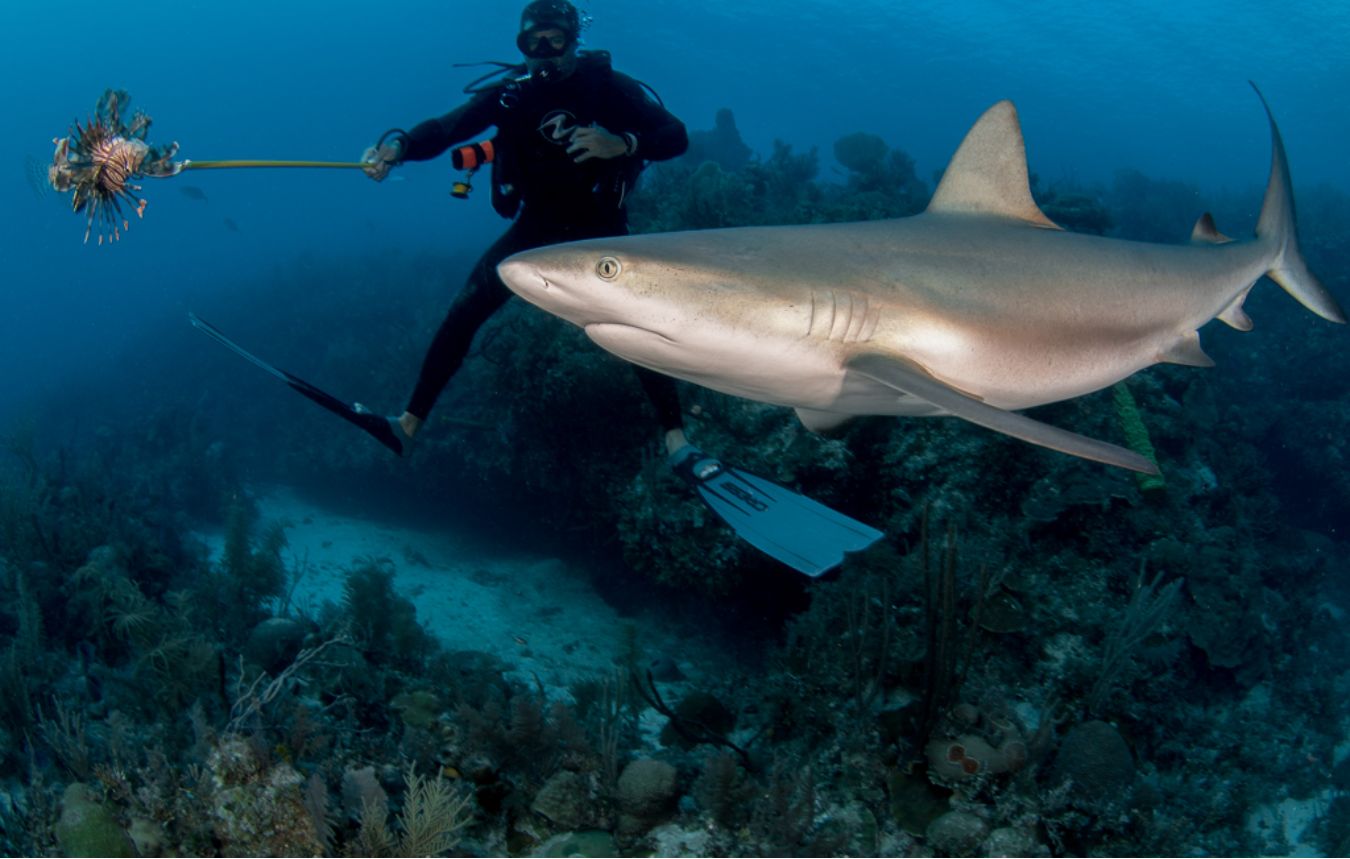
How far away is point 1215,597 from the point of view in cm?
523

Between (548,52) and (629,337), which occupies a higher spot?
(548,52)

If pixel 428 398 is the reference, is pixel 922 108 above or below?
above

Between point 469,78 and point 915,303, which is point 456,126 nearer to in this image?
point 915,303

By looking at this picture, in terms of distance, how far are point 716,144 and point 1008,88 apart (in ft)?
234

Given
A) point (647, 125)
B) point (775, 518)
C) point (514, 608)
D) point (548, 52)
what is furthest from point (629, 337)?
point (514, 608)

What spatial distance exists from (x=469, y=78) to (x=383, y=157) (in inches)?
4139

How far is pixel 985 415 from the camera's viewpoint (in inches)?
81.7

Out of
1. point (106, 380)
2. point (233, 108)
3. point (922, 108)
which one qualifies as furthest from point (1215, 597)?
point (233, 108)

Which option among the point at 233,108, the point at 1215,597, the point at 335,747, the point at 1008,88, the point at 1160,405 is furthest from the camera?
the point at 233,108

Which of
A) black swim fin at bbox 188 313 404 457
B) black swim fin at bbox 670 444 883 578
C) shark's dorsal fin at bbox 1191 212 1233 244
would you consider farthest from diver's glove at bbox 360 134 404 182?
shark's dorsal fin at bbox 1191 212 1233 244

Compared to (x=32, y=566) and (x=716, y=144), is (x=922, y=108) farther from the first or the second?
(x=32, y=566)

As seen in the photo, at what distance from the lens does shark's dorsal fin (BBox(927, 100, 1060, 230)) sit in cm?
331

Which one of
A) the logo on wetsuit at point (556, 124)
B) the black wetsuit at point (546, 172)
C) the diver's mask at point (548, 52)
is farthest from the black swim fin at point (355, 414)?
the diver's mask at point (548, 52)

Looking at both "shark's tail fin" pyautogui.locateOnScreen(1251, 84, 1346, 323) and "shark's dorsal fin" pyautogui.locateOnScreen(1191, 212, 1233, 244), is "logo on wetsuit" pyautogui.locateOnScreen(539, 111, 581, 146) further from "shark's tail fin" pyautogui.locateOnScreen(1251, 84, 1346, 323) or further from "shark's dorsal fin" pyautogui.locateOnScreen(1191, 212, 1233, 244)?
"shark's tail fin" pyautogui.locateOnScreen(1251, 84, 1346, 323)
